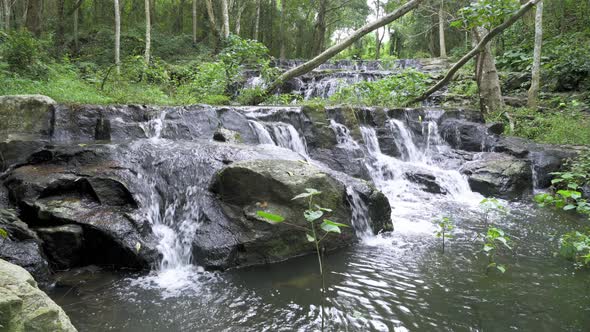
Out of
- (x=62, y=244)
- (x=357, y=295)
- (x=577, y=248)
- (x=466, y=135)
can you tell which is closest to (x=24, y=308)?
(x=62, y=244)

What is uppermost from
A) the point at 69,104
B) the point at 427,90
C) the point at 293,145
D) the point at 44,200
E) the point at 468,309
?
the point at 427,90

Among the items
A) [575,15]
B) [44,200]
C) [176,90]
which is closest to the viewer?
[44,200]

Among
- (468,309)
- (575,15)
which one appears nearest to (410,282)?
(468,309)

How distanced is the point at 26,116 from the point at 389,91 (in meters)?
10.5

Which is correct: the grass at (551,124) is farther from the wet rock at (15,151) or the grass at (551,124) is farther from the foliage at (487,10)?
the wet rock at (15,151)

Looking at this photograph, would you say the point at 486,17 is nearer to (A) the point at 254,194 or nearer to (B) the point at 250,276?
(A) the point at 254,194

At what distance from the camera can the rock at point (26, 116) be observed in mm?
7273

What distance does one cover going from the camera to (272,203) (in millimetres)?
5586

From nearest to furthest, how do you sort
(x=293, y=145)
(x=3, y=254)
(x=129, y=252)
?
(x=3, y=254), (x=129, y=252), (x=293, y=145)

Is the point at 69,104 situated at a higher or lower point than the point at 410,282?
higher

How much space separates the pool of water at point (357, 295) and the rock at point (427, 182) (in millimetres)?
3616

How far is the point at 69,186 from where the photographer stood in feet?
18.0

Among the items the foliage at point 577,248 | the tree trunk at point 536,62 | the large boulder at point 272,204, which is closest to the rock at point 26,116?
the large boulder at point 272,204

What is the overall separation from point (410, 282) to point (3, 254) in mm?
4725
